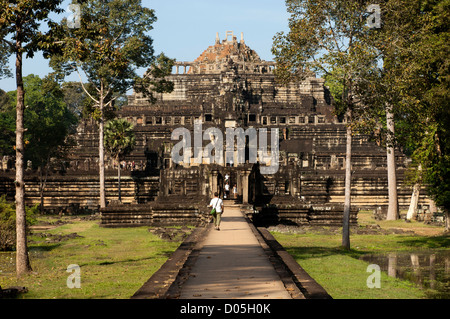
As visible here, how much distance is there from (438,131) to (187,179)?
1700 cm

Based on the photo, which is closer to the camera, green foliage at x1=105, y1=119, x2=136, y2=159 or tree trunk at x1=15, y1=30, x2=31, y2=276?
tree trunk at x1=15, y1=30, x2=31, y2=276

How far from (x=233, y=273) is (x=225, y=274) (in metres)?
0.22

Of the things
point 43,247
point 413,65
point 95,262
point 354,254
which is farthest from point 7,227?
point 413,65

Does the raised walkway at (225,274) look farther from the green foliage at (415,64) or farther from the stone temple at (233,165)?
the stone temple at (233,165)

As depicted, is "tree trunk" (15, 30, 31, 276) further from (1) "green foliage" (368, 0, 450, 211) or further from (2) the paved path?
(1) "green foliage" (368, 0, 450, 211)

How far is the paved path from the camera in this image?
1127cm

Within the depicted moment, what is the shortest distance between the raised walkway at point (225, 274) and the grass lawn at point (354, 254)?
6.13ft

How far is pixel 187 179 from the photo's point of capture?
3944 centimetres

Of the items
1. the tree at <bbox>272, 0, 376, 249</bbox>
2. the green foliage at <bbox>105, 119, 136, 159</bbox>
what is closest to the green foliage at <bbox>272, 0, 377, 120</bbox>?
the tree at <bbox>272, 0, 376, 249</bbox>

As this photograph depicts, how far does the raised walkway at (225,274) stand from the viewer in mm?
11250

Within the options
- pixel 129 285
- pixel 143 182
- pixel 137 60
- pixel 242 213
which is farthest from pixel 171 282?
pixel 143 182

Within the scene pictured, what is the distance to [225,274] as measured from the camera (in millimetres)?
13414

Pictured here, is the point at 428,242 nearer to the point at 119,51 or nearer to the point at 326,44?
the point at 326,44
